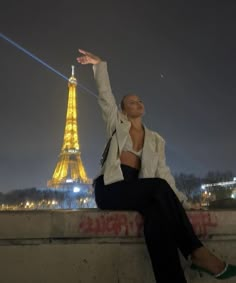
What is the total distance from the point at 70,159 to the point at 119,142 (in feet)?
156

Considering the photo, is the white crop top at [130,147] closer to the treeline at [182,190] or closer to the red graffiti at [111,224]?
the red graffiti at [111,224]

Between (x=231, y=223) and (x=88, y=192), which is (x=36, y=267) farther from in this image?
(x=88, y=192)

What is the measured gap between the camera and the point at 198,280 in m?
3.22

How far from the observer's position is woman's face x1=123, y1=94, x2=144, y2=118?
393 centimetres

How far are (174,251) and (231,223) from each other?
0.81m

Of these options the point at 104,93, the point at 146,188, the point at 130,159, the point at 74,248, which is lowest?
the point at 74,248

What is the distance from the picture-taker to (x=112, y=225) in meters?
3.17

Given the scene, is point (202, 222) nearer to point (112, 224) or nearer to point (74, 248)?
point (112, 224)

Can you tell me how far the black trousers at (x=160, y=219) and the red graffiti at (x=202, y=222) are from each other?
0.37m

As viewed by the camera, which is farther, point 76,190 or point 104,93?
point 76,190

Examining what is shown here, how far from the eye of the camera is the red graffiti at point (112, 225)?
3139 millimetres

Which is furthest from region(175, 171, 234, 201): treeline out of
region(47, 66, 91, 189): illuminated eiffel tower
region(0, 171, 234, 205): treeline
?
region(47, 66, 91, 189): illuminated eiffel tower

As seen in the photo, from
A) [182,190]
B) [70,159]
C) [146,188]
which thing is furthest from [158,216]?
[70,159]

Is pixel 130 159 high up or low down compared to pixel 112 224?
up
